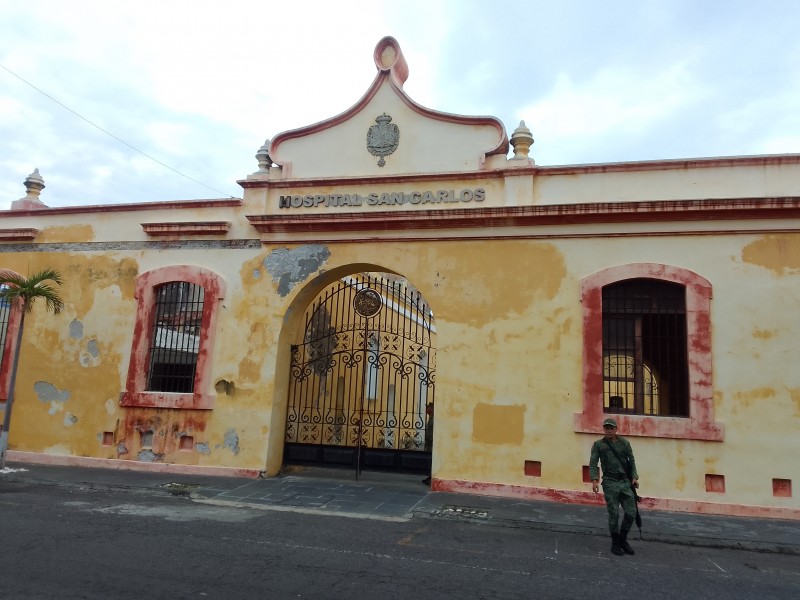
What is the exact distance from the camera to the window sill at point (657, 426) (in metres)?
8.66

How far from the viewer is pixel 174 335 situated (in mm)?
11727

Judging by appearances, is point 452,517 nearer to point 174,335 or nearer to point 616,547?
point 616,547

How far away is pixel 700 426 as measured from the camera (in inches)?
342

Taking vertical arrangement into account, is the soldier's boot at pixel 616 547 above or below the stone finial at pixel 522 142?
below

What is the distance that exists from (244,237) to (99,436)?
4609 millimetres

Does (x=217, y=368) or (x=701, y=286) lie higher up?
(x=701, y=286)

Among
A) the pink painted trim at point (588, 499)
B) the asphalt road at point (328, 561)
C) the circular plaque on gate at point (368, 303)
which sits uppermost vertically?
the circular plaque on gate at point (368, 303)

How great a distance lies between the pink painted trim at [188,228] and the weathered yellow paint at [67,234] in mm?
1438

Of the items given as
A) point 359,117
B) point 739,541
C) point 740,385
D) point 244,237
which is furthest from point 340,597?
point 359,117

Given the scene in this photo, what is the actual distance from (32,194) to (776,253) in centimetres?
1465

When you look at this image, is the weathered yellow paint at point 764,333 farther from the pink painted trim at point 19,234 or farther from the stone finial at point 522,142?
the pink painted trim at point 19,234

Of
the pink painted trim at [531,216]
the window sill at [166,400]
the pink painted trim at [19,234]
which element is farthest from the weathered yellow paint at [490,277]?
the pink painted trim at [19,234]

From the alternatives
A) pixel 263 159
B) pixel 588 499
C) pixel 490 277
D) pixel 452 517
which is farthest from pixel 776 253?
pixel 263 159

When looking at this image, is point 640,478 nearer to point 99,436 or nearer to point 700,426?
point 700,426
